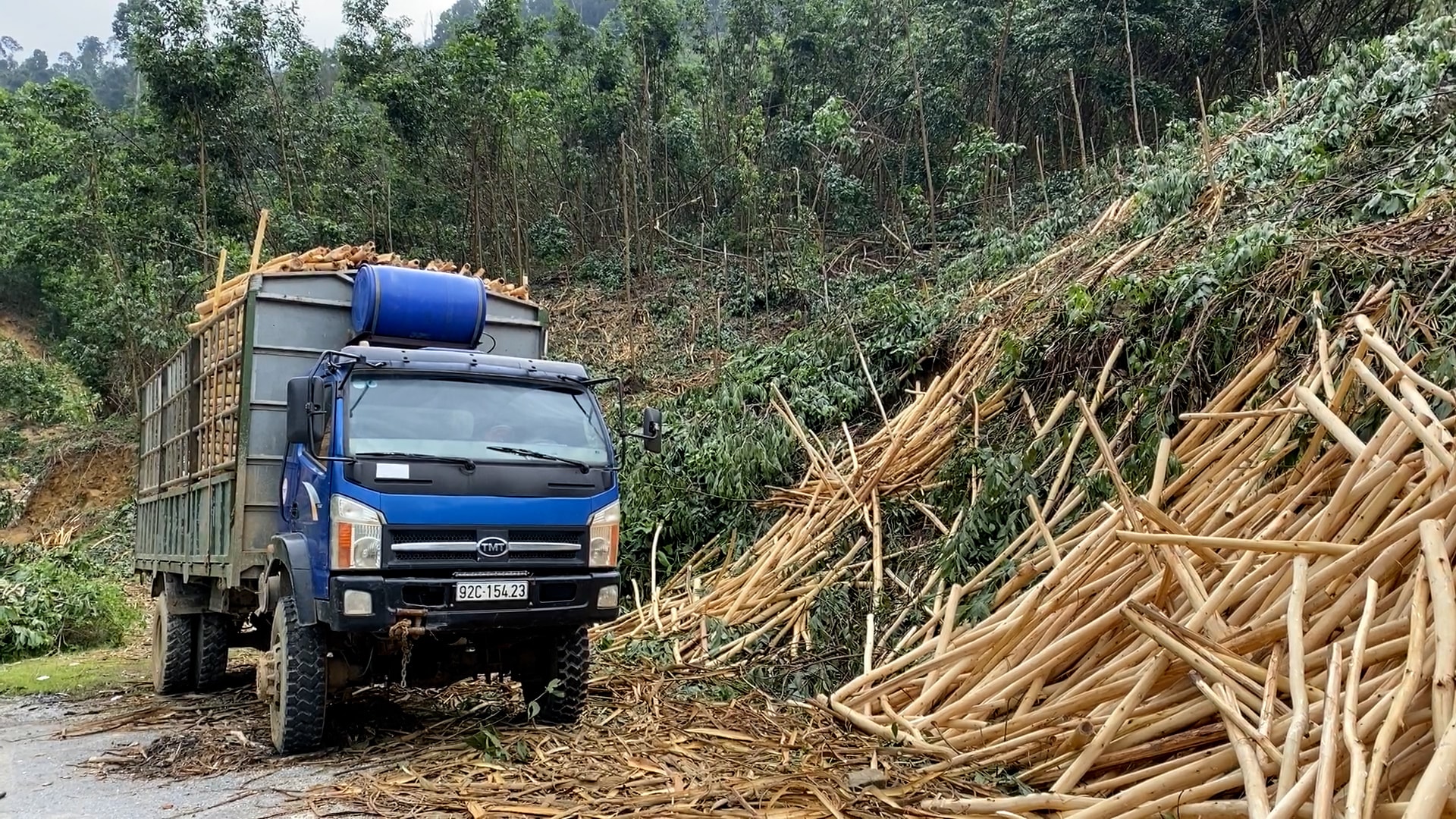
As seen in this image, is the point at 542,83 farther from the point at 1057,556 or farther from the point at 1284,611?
the point at 1284,611

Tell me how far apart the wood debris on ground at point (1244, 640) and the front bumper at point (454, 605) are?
1.56m

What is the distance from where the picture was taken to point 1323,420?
3.79m

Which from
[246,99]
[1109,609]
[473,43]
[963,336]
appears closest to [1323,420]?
[1109,609]

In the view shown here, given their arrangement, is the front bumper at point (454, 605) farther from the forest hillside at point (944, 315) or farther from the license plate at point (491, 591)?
the forest hillside at point (944, 315)

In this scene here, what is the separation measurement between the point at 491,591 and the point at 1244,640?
11.7 feet

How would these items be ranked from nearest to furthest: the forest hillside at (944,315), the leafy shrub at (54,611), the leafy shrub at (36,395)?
the forest hillside at (944,315) → the leafy shrub at (54,611) → the leafy shrub at (36,395)

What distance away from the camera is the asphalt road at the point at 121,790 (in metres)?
4.44

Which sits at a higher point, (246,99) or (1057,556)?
(246,99)

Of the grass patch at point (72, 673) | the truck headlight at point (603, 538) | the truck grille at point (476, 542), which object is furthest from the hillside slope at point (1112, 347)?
the grass patch at point (72, 673)

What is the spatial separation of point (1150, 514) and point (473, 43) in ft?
53.1

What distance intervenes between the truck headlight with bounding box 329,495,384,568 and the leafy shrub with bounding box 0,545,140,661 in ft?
25.9

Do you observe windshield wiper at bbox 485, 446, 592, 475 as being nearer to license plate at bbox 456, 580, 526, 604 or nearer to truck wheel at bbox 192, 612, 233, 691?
license plate at bbox 456, 580, 526, 604

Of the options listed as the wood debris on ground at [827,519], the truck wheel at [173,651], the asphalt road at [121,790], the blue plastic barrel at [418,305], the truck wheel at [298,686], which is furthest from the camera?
the truck wheel at [173,651]

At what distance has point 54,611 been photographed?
10977 millimetres
